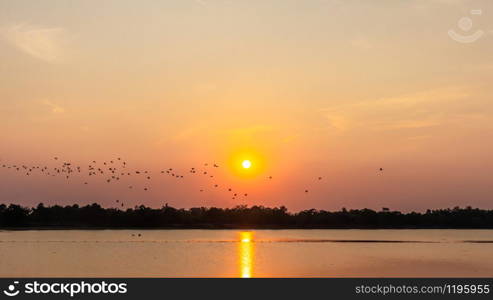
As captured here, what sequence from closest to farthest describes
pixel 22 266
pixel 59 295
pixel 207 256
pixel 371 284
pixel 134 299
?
pixel 59 295, pixel 134 299, pixel 371 284, pixel 22 266, pixel 207 256

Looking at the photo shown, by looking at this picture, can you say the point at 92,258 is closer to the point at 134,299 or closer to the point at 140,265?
the point at 140,265

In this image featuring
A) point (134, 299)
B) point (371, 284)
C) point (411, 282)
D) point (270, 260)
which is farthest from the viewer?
point (270, 260)

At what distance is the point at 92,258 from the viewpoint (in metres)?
87.9

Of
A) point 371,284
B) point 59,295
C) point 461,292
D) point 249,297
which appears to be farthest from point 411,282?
point 59,295

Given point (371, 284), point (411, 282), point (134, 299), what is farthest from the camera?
point (411, 282)

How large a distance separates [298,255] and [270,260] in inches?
382

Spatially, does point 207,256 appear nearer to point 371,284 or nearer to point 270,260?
point 270,260

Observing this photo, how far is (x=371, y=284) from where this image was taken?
5138 centimetres

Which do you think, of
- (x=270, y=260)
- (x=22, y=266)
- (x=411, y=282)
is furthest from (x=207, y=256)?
(x=411, y=282)

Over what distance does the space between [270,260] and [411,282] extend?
3269 centimetres

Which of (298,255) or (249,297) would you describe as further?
(298,255)

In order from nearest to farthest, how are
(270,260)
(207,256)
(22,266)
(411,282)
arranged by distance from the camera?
(411,282), (22,266), (270,260), (207,256)

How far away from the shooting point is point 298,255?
9494 centimetres

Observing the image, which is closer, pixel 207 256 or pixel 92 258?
pixel 92 258
